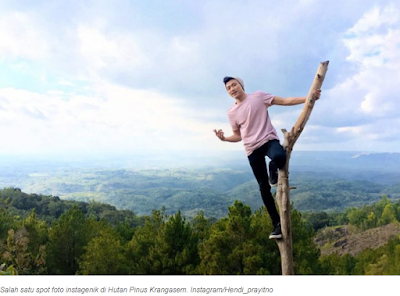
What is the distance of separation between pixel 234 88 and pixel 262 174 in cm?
99

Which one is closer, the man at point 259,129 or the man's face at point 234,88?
the man at point 259,129

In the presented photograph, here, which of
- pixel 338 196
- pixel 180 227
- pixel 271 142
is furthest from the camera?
pixel 338 196

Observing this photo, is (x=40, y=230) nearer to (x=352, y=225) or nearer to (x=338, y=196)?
(x=352, y=225)

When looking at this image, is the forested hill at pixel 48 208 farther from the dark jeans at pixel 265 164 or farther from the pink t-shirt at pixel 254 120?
the pink t-shirt at pixel 254 120

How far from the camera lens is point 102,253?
1495cm

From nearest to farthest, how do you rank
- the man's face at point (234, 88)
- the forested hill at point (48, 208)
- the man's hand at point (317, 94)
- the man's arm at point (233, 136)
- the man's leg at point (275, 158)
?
the man's leg at point (275, 158), the man's hand at point (317, 94), the man's face at point (234, 88), the man's arm at point (233, 136), the forested hill at point (48, 208)

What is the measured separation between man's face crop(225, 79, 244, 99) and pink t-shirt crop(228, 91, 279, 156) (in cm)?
10

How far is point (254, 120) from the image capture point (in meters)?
3.55

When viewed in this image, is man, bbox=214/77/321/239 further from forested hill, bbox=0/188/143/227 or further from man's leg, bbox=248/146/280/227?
forested hill, bbox=0/188/143/227

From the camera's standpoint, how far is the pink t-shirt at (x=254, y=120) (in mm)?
3494

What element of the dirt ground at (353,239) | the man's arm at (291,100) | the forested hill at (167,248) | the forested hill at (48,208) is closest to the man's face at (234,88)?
the man's arm at (291,100)

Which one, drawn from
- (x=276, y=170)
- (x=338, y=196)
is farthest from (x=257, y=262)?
(x=338, y=196)

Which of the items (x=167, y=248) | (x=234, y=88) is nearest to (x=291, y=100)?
(x=234, y=88)
